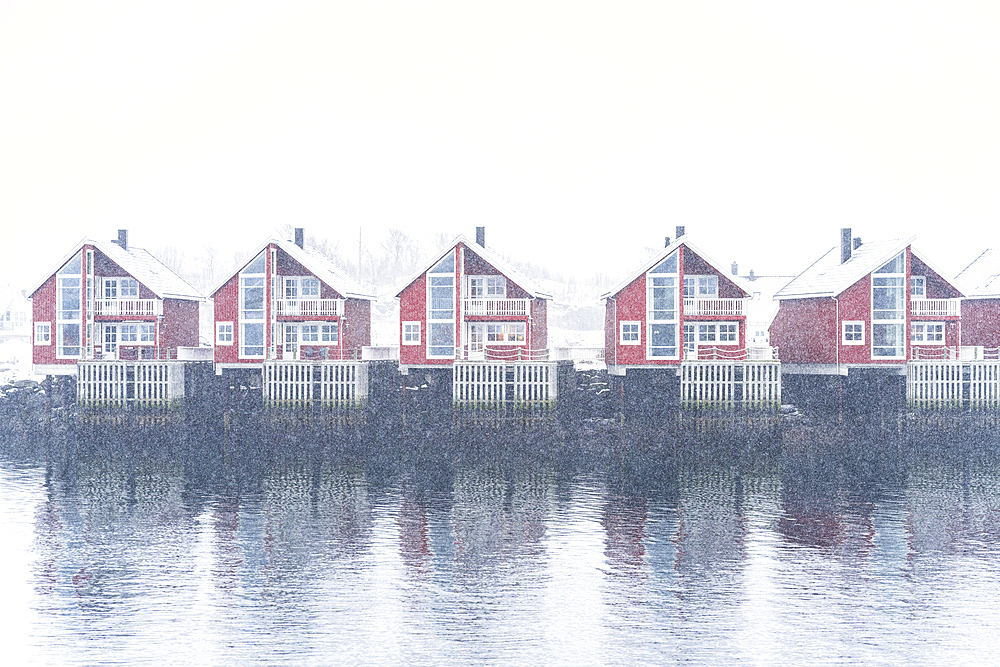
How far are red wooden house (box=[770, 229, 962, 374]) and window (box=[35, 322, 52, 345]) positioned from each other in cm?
4375

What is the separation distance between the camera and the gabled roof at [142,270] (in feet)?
208

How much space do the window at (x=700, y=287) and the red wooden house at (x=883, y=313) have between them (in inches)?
225

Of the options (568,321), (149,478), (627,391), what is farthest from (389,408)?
(568,321)

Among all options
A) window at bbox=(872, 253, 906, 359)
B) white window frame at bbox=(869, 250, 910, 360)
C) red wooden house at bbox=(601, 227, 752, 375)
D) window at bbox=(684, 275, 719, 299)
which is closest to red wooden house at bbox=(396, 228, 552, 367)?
red wooden house at bbox=(601, 227, 752, 375)

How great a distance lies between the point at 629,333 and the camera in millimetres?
59312

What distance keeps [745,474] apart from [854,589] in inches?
671

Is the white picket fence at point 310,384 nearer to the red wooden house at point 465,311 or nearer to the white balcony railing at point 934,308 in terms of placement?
the red wooden house at point 465,311

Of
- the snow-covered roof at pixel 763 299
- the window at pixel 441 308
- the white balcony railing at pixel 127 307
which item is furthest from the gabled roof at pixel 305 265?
the snow-covered roof at pixel 763 299

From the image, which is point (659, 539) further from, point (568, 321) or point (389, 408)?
point (568, 321)

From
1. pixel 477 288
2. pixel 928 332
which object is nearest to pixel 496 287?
pixel 477 288

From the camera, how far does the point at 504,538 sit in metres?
32.3

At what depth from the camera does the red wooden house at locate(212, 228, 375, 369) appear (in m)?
60.7

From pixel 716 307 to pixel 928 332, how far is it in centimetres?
1174

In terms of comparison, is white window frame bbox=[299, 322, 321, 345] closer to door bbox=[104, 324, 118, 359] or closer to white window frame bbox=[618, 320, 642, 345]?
door bbox=[104, 324, 118, 359]
